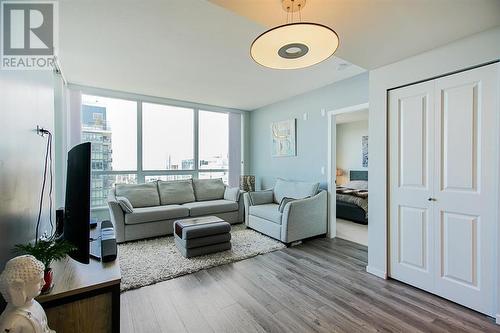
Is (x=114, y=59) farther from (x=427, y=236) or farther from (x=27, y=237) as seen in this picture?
(x=427, y=236)

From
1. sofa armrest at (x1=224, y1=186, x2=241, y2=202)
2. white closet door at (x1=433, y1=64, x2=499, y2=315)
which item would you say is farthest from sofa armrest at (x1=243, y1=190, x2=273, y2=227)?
white closet door at (x1=433, y1=64, x2=499, y2=315)

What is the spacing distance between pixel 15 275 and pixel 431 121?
9.75 feet

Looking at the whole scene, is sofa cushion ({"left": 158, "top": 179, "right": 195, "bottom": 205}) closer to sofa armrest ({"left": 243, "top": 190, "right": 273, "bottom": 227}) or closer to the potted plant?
sofa armrest ({"left": 243, "top": 190, "right": 273, "bottom": 227})

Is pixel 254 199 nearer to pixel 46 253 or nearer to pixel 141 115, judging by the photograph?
pixel 141 115

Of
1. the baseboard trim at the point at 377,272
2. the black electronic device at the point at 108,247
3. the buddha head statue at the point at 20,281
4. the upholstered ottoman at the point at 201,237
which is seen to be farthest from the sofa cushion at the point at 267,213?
the buddha head statue at the point at 20,281

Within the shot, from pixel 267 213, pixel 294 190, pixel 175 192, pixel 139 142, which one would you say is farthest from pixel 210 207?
pixel 139 142

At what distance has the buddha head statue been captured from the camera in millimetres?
868

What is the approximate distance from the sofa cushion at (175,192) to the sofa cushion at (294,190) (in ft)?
5.56

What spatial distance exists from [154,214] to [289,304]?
253 cm

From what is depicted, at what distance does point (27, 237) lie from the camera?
4.71 feet

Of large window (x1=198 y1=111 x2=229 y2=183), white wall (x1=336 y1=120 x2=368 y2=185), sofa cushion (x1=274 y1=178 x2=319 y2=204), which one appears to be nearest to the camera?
sofa cushion (x1=274 y1=178 x2=319 y2=204)

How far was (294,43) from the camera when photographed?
1405 mm

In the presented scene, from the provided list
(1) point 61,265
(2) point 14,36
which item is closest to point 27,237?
(1) point 61,265

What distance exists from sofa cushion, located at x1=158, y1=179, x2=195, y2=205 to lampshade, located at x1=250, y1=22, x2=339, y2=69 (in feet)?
11.4
